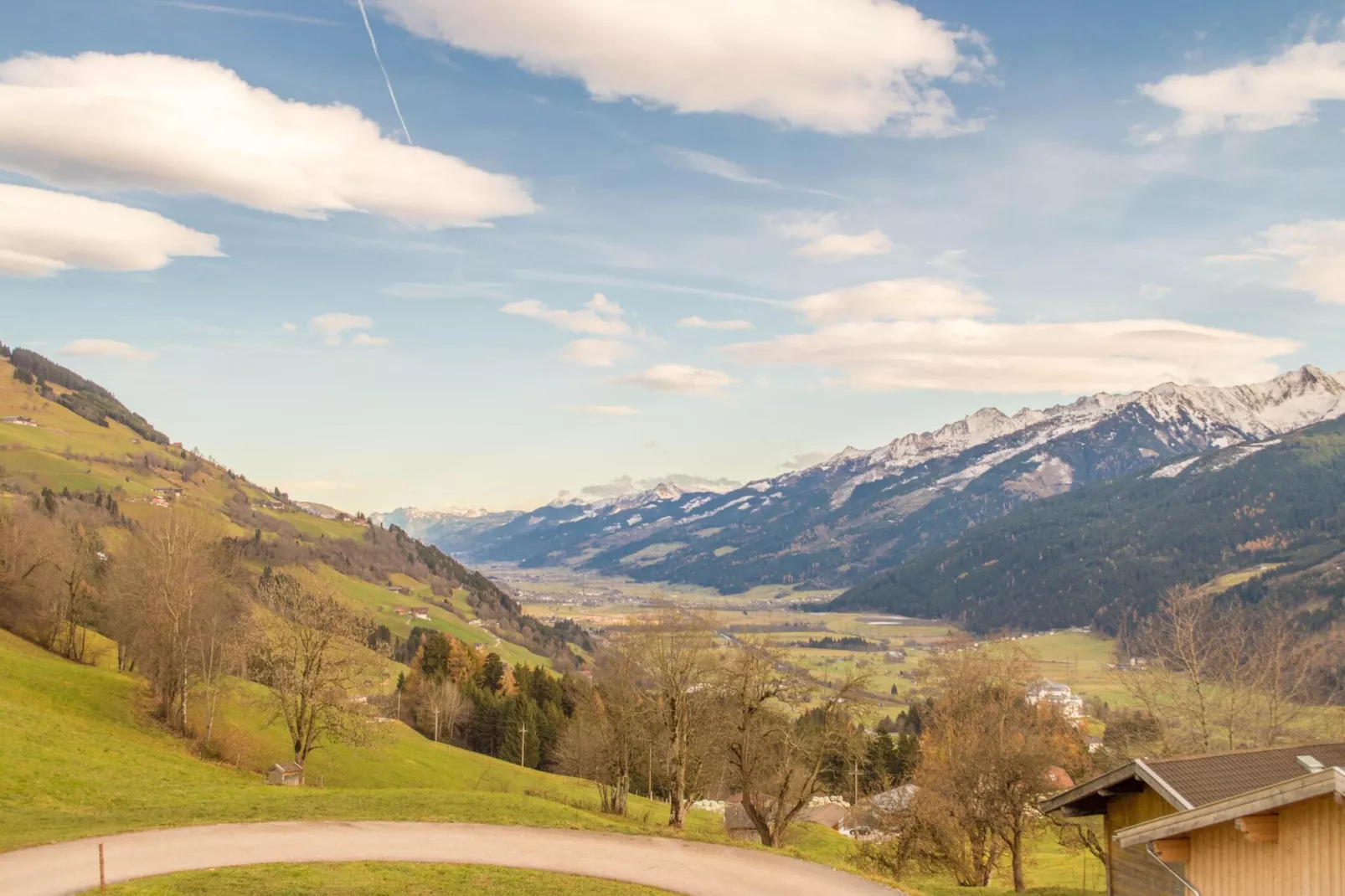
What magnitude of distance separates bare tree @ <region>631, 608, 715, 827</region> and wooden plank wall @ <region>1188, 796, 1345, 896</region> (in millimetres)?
33928

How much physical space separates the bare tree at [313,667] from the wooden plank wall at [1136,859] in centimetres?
4850

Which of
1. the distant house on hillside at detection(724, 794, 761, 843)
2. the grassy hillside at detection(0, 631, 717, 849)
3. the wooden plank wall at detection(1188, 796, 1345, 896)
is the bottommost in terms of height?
the distant house on hillside at detection(724, 794, 761, 843)

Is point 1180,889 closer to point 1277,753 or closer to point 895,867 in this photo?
point 1277,753

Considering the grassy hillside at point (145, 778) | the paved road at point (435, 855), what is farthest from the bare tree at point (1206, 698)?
the grassy hillside at point (145, 778)

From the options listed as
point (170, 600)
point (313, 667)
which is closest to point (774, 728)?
point (313, 667)

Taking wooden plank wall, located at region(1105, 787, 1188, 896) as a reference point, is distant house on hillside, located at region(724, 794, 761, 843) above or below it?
below

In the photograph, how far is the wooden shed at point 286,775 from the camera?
52812 millimetres

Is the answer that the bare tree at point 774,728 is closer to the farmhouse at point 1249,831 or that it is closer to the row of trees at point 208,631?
the row of trees at point 208,631

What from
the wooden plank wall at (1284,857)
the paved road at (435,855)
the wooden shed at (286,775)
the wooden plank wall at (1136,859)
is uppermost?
the wooden plank wall at (1284,857)

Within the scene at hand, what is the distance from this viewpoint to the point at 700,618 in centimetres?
4891

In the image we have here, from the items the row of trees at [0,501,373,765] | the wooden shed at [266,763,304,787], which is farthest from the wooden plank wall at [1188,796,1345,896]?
the row of trees at [0,501,373,765]

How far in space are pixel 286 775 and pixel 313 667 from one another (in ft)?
23.5

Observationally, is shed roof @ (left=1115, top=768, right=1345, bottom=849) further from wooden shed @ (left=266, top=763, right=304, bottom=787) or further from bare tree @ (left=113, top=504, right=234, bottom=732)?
bare tree @ (left=113, top=504, right=234, bottom=732)

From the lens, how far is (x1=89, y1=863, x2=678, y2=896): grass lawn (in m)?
24.8
